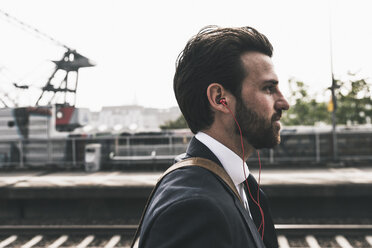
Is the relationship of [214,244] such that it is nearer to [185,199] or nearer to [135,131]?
[185,199]

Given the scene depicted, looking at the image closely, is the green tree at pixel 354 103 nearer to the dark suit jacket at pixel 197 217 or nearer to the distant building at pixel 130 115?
the dark suit jacket at pixel 197 217

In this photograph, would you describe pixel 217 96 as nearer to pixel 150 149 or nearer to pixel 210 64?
pixel 210 64

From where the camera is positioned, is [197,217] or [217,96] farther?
[217,96]

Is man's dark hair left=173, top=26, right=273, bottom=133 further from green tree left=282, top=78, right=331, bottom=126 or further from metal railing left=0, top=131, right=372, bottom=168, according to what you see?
green tree left=282, top=78, right=331, bottom=126

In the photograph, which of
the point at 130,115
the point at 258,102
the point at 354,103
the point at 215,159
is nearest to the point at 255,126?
the point at 258,102

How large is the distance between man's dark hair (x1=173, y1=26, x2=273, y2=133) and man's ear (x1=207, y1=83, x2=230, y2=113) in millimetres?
19

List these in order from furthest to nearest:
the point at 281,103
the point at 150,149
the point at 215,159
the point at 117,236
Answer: the point at 150,149 < the point at 117,236 < the point at 281,103 < the point at 215,159

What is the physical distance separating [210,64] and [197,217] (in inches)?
23.2

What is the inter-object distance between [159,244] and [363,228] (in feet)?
20.7

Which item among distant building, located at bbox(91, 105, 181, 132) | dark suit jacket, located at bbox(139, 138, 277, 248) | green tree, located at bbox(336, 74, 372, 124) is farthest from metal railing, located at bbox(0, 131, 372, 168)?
distant building, located at bbox(91, 105, 181, 132)

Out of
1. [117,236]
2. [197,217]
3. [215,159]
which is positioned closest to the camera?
[197,217]

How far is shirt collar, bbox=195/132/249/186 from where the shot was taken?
119 centimetres

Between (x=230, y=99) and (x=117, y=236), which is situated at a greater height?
(x=230, y=99)

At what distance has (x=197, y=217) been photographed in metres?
0.86
